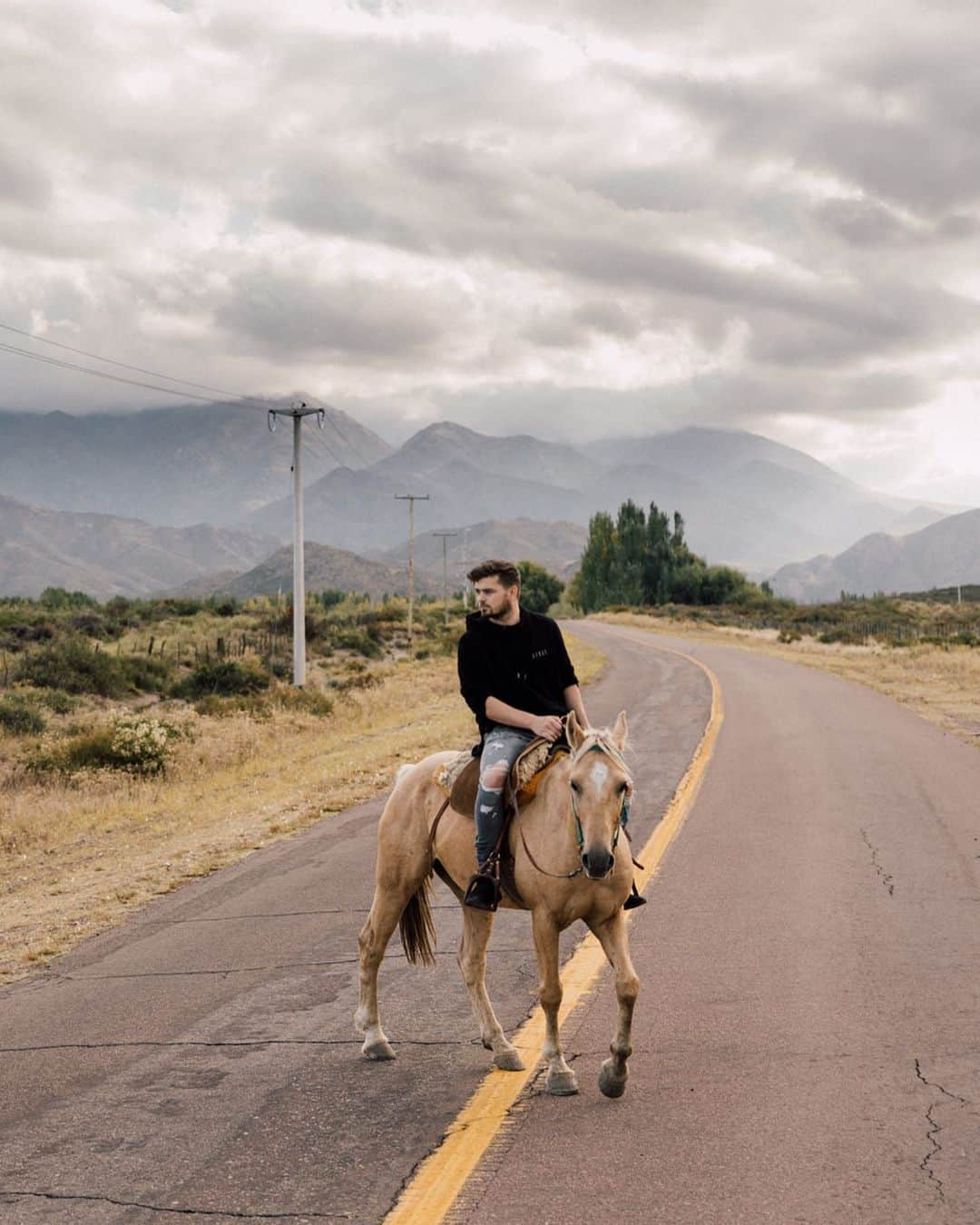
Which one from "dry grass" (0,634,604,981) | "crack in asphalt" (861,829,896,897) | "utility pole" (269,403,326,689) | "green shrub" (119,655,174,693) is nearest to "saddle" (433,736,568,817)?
"dry grass" (0,634,604,981)

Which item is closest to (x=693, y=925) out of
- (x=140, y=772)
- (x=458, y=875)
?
(x=458, y=875)

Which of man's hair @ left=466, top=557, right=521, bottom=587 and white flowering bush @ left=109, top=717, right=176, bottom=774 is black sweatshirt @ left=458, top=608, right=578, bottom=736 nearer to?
man's hair @ left=466, top=557, right=521, bottom=587

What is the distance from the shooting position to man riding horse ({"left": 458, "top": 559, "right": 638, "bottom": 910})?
624cm

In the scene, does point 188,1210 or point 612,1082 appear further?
point 612,1082

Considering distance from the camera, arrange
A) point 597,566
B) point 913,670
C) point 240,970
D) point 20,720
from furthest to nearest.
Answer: point 597,566, point 913,670, point 20,720, point 240,970

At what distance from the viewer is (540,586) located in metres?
159

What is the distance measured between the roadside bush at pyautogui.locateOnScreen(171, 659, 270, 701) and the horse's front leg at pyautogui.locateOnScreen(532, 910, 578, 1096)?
30055mm

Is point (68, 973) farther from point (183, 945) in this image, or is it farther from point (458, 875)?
point (458, 875)

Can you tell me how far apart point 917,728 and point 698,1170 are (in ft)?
62.0

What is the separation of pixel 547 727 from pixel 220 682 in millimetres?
30955

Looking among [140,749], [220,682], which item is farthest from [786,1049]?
Result: [220,682]

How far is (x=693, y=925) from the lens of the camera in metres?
8.91

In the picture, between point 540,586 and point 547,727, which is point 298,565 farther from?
point 540,586

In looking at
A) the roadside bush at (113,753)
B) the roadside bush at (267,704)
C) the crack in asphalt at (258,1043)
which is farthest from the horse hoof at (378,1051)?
the roadside bush at (267,704)
